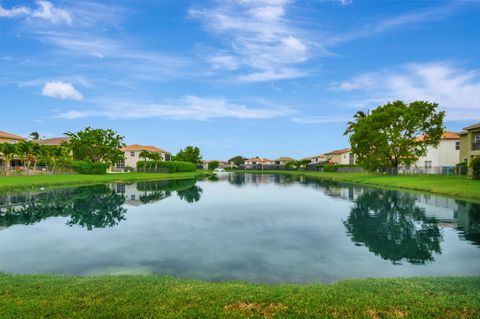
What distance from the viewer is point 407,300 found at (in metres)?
6.19

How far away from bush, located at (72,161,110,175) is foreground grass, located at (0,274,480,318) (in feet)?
192

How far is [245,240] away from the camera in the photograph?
44.3 ft

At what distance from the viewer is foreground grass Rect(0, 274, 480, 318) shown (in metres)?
5.57

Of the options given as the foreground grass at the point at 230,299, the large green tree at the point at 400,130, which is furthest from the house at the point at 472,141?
the foreground grass at the point at 230,299

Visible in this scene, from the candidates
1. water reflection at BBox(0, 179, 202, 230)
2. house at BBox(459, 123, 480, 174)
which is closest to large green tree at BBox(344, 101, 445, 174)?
house at BBox(459, 123, 480, 174)

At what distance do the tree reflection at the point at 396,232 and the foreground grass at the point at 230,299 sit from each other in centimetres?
408

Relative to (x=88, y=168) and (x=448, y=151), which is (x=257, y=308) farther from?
(x=448, y=151)

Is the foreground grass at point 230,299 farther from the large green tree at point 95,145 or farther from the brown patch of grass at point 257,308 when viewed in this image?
the large green tree at point 95,145

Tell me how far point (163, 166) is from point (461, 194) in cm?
6332

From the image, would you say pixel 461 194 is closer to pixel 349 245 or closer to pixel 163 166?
pixel 349 245

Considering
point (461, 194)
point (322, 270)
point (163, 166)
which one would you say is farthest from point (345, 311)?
point (163, 166)

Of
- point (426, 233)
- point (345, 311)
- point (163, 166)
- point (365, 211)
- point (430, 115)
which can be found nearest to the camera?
point (345, 311)

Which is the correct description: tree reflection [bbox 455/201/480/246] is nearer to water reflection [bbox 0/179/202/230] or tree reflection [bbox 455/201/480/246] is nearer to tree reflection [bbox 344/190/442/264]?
tree reflection [bbox 344/190/442/264]

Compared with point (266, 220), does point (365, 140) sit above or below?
above
